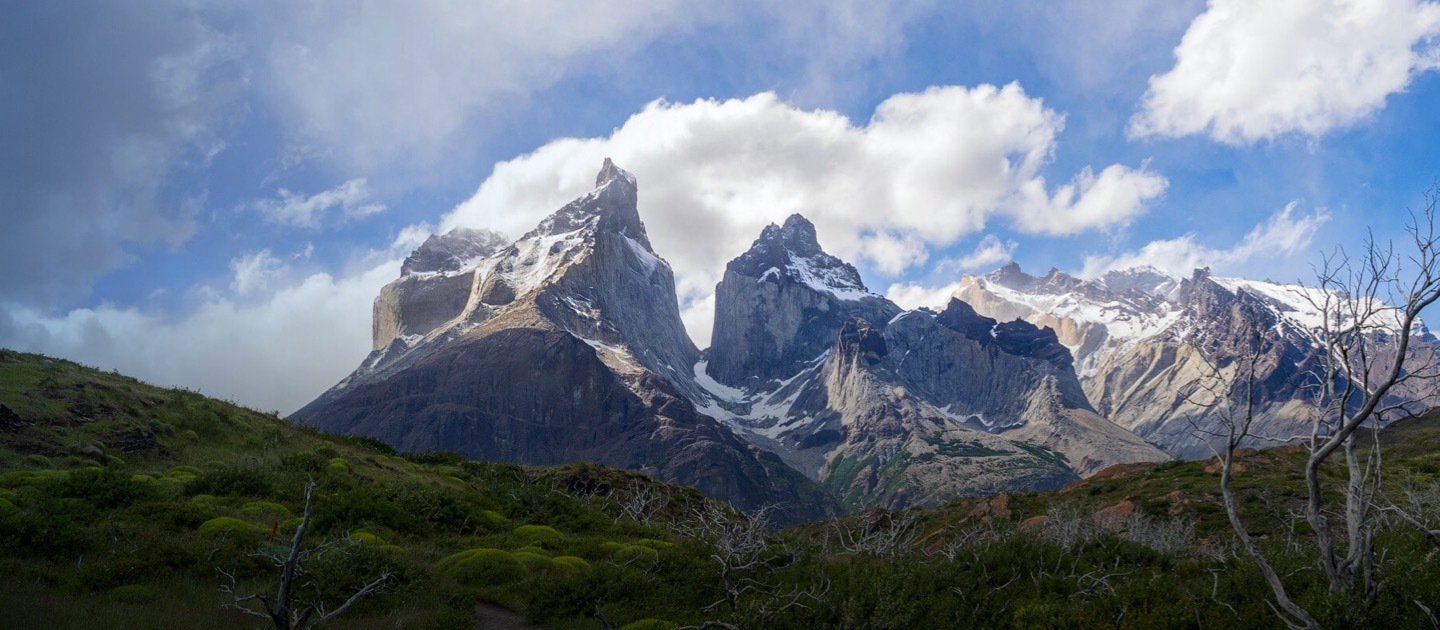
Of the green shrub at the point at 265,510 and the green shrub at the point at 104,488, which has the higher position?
the green shrub at the point at 104,488

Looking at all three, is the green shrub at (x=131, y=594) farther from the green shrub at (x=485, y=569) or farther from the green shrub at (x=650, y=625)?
the green shrub at (x=650, y=625)

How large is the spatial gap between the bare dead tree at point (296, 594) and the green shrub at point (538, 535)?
6.49 m

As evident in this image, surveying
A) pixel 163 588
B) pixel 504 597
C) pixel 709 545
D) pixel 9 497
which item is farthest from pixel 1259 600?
pixel 9 497

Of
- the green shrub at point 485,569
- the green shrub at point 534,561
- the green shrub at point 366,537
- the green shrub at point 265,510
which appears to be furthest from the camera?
the green shrub at point 265,510

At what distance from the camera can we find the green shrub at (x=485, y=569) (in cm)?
1730

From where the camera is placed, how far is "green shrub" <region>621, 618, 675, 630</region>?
45.2 ft

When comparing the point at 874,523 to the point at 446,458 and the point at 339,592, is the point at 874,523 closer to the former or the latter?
the point at 446,458

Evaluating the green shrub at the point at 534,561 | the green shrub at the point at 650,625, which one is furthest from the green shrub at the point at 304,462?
the green shrub at the point at 650,625

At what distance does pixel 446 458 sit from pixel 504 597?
2797 centimetres

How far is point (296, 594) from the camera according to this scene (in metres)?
14.2

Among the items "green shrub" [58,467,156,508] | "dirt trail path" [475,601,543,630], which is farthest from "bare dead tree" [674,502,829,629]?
"green shrub" [58,467,156,508]

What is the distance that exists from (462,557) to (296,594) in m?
4.51

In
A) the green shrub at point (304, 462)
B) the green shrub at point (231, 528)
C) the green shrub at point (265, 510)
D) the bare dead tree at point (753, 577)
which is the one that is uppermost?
the green shrub at point (304, 462)

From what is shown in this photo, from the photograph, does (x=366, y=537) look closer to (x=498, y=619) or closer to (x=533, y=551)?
Result: (x=533, y=551)
